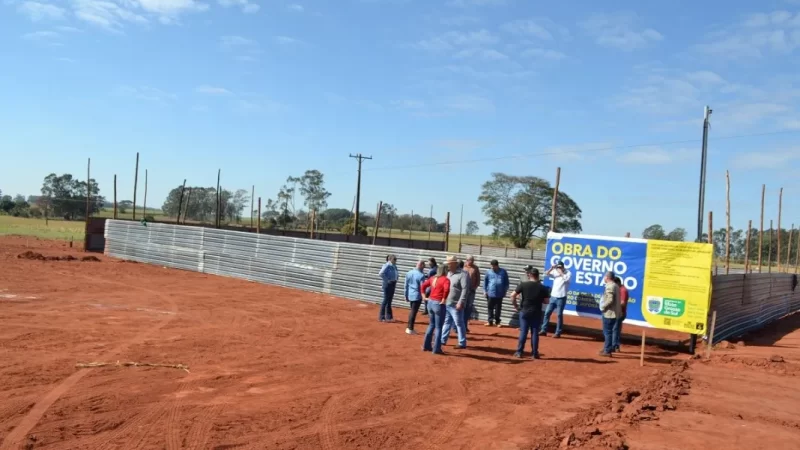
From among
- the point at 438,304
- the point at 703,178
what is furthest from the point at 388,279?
the point at 703,178

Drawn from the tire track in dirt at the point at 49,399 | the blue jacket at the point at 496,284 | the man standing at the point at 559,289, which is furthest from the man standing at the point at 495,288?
the tire track in dirt at the point at 49,399

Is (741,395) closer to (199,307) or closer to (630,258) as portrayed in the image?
(630,258)

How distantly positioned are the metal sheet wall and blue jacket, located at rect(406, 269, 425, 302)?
2.99 metres

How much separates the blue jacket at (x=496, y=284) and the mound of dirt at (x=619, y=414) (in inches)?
198

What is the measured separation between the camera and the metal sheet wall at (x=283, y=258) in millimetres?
18250

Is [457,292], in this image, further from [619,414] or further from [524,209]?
[524,209]

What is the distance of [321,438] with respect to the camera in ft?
20.8

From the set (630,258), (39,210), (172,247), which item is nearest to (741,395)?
(630,258)

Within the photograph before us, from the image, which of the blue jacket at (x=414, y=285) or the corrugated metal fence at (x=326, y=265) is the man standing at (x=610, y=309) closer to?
the corrugated metal fence at (x=326, y=265)

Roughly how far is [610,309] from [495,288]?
3.60 meters

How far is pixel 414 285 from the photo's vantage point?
43.4 ft

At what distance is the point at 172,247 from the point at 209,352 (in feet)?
62.5

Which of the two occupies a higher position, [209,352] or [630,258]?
[630,258]

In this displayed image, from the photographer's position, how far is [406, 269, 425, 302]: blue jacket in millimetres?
13109
